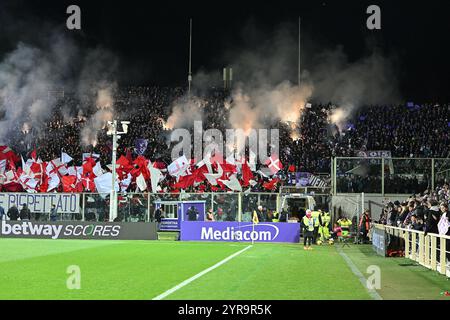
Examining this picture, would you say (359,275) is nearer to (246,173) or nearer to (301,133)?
(246,173)

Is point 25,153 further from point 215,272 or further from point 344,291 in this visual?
point 344,291

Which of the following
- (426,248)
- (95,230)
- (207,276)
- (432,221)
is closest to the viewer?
(207,276)

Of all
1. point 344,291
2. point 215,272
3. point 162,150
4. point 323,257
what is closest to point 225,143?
point 162,150

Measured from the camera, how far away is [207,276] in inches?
619

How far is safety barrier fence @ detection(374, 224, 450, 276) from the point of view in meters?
16.4

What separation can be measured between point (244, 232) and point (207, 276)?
1729 cm

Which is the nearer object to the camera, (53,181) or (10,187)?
(53,181)

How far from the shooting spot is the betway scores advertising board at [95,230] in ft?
112

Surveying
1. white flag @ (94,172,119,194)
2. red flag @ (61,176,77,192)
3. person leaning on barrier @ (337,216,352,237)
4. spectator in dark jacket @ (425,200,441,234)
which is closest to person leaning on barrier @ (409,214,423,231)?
spectator in dark jacket @ (425,200,441,234)

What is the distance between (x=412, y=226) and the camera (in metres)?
22.1

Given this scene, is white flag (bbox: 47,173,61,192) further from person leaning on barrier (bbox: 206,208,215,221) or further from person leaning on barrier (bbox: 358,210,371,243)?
person leaning on barrier (bbox: 358,210,371,243)

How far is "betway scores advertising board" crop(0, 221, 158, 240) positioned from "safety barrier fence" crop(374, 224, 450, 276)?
47.1 ft

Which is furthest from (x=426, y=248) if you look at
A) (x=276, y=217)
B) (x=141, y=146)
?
(x=141, y=146)

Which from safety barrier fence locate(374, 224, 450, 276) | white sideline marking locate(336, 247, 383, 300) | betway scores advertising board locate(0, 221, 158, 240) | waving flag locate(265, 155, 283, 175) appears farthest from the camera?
waving flag locate(265, 155, 283, 175)
